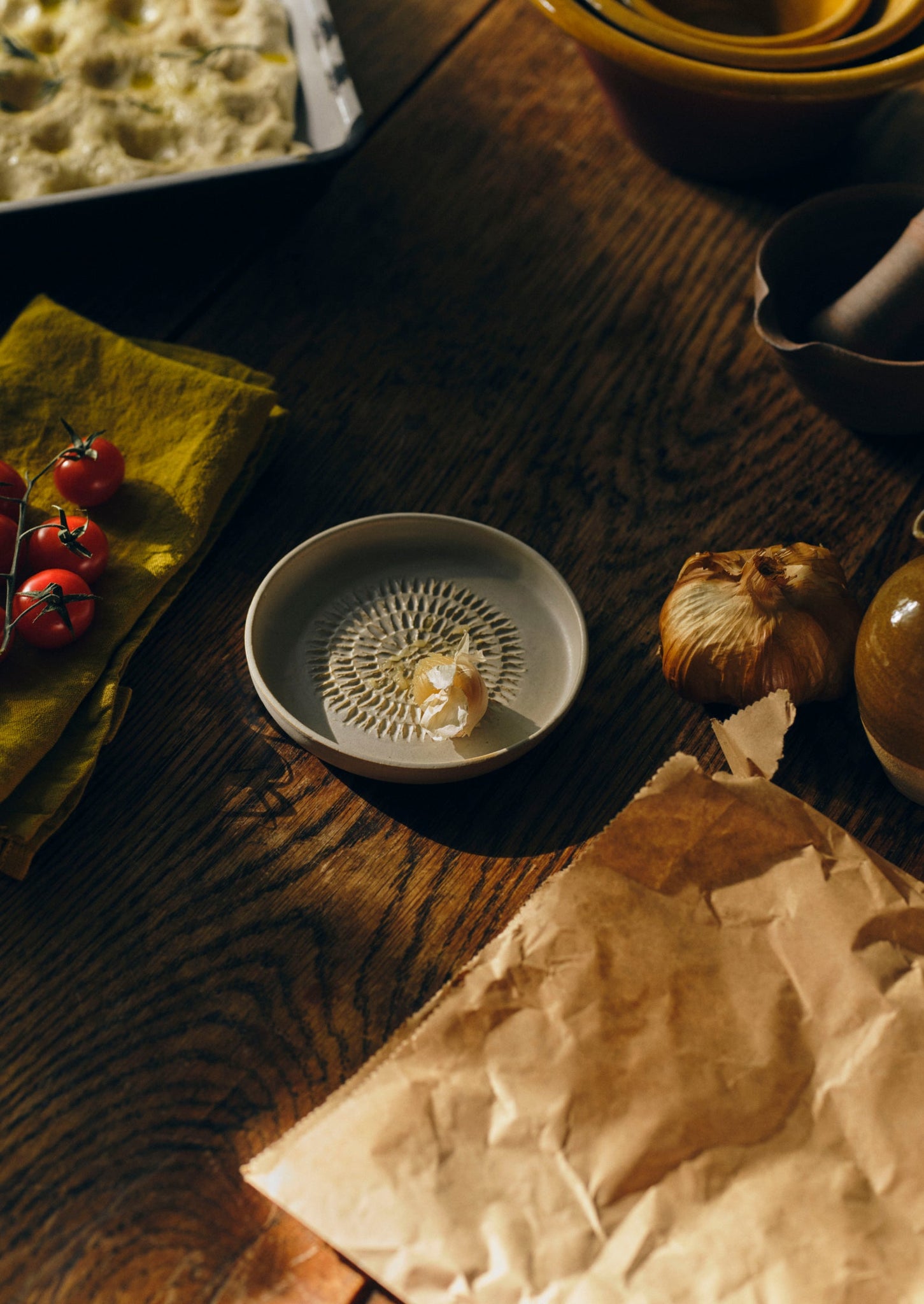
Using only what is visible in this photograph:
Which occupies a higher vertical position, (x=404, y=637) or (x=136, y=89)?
(x=136, y=89)

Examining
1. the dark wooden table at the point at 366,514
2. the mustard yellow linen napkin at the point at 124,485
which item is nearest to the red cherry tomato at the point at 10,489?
the mustard yellow linen napkin at the point at 124,485

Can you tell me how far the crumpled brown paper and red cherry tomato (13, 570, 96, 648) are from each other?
383mm

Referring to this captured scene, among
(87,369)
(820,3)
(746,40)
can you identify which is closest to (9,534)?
(87,369)

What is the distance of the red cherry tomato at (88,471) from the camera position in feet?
2.71

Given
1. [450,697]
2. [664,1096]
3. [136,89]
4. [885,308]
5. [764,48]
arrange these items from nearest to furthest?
[664,1096] → [450,697] → [885,308] → [764,48] → [136,89]

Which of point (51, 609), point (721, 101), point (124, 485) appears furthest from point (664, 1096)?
point (721, 101)

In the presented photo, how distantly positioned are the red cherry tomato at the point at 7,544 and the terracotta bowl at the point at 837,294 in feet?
2.05

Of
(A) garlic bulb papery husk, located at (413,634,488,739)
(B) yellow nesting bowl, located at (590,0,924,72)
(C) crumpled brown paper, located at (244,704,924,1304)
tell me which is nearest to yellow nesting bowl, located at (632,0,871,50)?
(B) yellow nesting bowl, located at (590,0,924,72)

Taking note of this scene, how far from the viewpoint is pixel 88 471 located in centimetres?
83

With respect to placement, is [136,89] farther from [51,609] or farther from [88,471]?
[51,609]

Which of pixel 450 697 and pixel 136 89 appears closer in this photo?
pixel 450 697

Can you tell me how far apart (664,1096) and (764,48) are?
91 cm

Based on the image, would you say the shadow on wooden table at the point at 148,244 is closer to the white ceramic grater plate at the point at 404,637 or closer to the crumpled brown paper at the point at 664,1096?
the white ceramic grater plate at the point at 404,637

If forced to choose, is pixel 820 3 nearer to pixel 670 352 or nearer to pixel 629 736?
pixel 670 352
